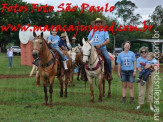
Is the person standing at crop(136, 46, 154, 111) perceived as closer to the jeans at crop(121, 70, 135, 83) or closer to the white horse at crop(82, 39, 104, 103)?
the jeans at crop(121, 70, 135, 83)

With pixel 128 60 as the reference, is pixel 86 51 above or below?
above

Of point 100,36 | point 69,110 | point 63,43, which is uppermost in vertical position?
point 100,36

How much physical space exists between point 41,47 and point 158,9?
58212 mm

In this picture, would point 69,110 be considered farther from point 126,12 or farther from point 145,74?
point 126,12

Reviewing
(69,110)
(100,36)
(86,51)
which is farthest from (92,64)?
(69,110)

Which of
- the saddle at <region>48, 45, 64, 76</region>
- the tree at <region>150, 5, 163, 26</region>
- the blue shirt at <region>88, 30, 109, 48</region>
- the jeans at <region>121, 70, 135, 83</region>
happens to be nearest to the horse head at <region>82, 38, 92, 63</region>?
the blue shirt at <region>88, 30, 109, 48</region>

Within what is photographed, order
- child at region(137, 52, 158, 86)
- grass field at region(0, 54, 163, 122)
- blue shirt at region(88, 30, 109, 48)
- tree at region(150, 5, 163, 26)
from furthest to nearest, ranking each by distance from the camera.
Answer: tree at region(150, 5, 163, 26)
blue shirt at region(88, 30, 109, 48)
child at region(137, 52, 158, 86)
grass field at region(0, 54, 163, 122)

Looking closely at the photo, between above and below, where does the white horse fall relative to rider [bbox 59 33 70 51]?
below

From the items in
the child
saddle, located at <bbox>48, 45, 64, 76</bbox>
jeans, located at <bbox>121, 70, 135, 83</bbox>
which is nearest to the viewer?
the child

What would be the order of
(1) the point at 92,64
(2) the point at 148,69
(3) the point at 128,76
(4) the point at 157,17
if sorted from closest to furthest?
(2) the point at 148,69, (3) the point at 128,76, (1) the point at 92,64, (4) the point at 157,17

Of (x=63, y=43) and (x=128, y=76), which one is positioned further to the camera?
(x=63, y=43)

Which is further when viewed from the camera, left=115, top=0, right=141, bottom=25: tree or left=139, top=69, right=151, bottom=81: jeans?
left=115, top=0, right=141, bottom=25: tree

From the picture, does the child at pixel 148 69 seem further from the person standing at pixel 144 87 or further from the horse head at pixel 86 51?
the horse head at pixel 86 51


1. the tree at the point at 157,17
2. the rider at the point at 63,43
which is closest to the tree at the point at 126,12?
the tree at the point at 157,17
